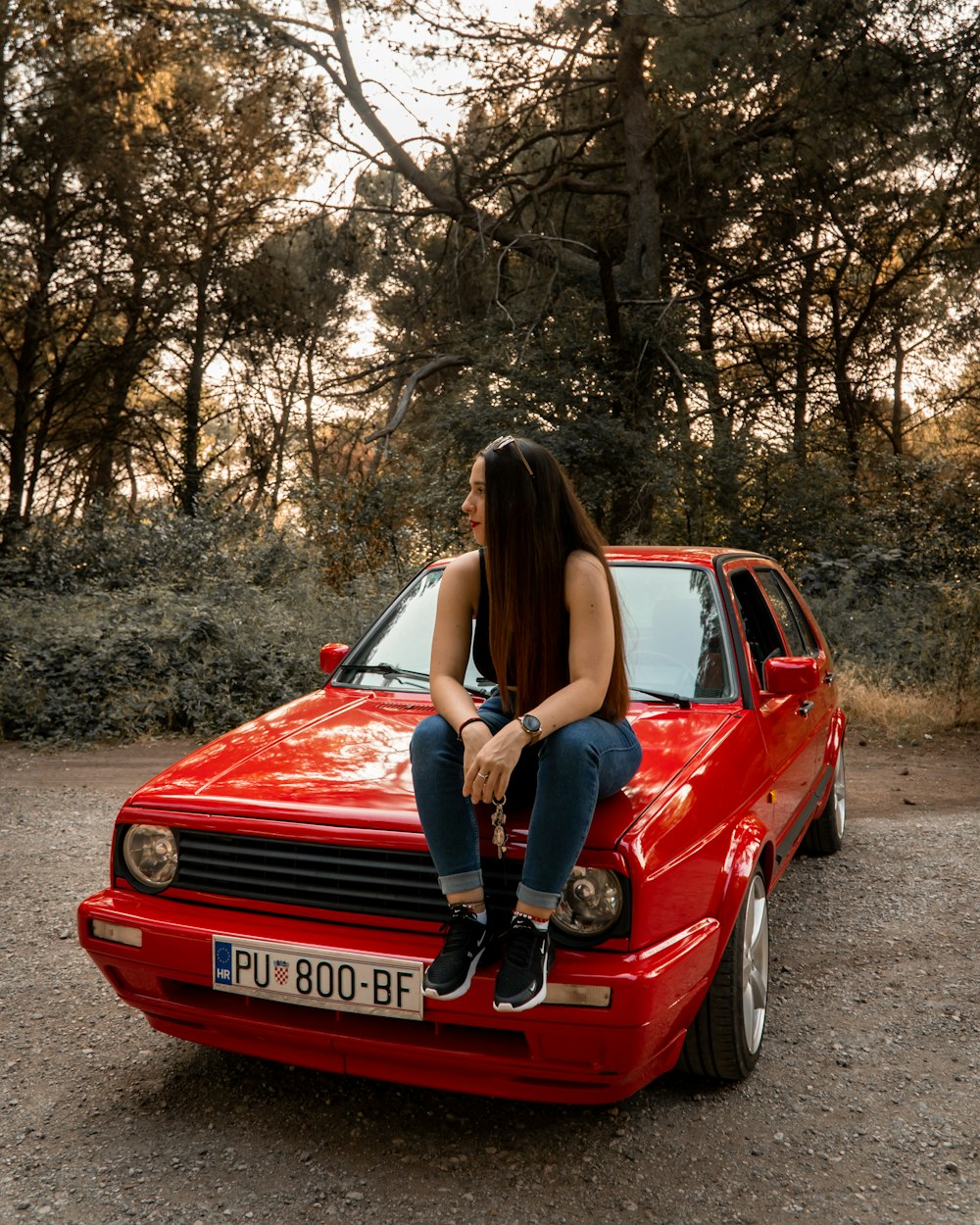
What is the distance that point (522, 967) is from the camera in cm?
245

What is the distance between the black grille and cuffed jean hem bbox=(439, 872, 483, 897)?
0.42ft

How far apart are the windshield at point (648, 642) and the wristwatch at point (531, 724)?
94cm

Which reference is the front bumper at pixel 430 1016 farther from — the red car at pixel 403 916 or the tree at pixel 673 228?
the tree at pixel 673 228

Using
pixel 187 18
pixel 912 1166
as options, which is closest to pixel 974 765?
pixel 912 1166

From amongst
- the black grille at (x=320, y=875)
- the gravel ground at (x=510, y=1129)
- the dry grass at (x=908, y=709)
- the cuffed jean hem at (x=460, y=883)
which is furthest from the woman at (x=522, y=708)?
the dry grass at (x=908, y=709)

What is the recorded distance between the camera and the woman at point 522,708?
2.50 metres

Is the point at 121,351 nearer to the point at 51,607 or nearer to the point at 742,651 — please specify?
the point at 51,607

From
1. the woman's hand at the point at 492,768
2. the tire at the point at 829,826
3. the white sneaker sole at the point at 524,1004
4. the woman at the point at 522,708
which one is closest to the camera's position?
the white sneaker sole at the point at 524,1004

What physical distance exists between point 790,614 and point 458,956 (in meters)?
3.12

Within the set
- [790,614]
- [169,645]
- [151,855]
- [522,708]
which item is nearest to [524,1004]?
[522,708]

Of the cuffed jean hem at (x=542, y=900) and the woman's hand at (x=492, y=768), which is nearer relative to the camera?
the cuffed jean hem at (x=542, y=900)

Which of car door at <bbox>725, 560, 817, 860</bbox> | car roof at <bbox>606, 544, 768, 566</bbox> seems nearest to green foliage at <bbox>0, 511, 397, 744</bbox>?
car roof at <bbox>606, 544, 768, 566</bbox>

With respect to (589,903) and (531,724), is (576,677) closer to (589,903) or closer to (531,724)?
(531,724)

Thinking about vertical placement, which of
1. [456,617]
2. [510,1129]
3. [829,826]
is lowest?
[510,1129]
